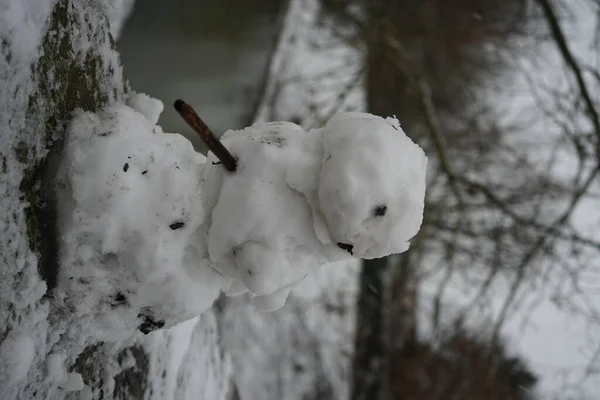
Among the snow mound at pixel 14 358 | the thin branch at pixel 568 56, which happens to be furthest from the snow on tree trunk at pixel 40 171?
the thin branch at pixel 568 56

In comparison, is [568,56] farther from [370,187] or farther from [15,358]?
[15,358]

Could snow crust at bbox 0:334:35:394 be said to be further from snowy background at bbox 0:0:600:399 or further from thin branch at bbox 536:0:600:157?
thin branch at bbox 536:0:600:157

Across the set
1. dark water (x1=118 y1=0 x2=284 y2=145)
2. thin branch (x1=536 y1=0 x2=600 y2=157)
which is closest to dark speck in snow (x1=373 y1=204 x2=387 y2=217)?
dark water (x1=118 y1=0 x2=284 y2=145)

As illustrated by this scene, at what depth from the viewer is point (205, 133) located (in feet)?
1.85

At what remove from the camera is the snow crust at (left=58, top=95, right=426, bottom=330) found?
Result: 1.92ft

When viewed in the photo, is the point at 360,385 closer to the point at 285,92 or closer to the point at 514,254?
the point at 514,254

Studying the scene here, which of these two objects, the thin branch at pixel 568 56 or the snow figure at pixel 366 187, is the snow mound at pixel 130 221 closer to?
the snow figure at pixel 366 187

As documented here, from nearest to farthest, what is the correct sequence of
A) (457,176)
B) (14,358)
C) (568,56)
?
(14,358) < (568,56) < (457,176)

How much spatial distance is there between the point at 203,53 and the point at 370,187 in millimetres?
2106

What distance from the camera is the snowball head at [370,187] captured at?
0.58 m

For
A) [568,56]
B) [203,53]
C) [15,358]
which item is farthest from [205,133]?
[568,56]

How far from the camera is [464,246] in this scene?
3592 mm

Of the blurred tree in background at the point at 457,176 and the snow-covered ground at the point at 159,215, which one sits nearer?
the snow-covered ground at the point at 159,215

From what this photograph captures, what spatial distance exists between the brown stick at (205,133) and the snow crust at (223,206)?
0.7 inches
